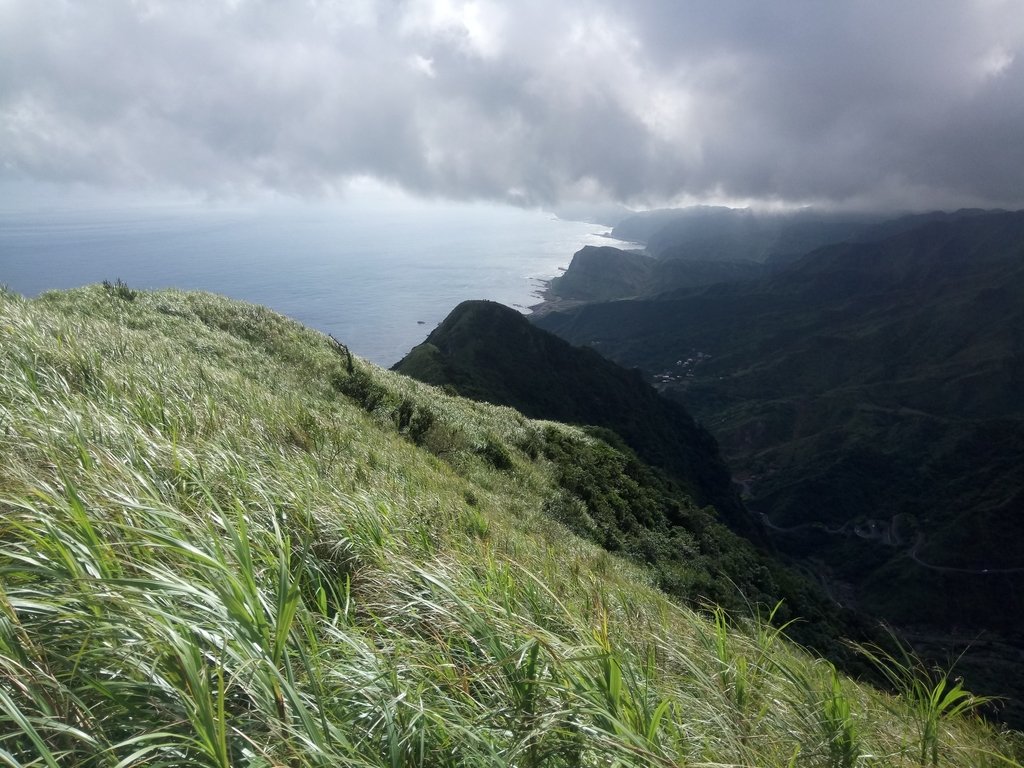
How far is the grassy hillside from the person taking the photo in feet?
5.21

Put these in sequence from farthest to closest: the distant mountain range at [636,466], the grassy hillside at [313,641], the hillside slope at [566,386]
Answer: the hillside slope at [566,386] < the distant mountain range at [636,466] < the grassy hillside at [313,641]

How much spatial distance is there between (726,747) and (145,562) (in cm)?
260

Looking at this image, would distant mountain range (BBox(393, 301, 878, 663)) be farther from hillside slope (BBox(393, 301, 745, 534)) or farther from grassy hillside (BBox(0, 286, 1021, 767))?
grassy hillside (BBox(0, 286, 1021, 767))

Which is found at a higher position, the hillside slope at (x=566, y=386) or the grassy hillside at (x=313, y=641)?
the grassy hillside at (x=313, y=641)

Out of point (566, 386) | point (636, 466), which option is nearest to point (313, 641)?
point (636, 466)

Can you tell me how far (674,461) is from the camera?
168 feet

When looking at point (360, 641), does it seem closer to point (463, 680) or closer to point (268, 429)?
point (463, 680)

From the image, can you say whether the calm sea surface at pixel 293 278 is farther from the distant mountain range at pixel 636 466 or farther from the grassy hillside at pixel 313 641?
the grassy hillside at pixel 313 641

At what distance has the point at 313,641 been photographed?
2.00 metres

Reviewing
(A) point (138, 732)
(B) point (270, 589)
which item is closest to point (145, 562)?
(B) point (270, 589)

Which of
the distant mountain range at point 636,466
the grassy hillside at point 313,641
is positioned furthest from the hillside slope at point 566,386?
the grassy hillside at point 313,641

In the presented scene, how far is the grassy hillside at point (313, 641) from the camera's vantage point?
159 centimetres

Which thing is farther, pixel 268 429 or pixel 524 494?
pixel 524 494

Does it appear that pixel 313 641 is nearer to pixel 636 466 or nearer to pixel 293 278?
pixel 636 466
